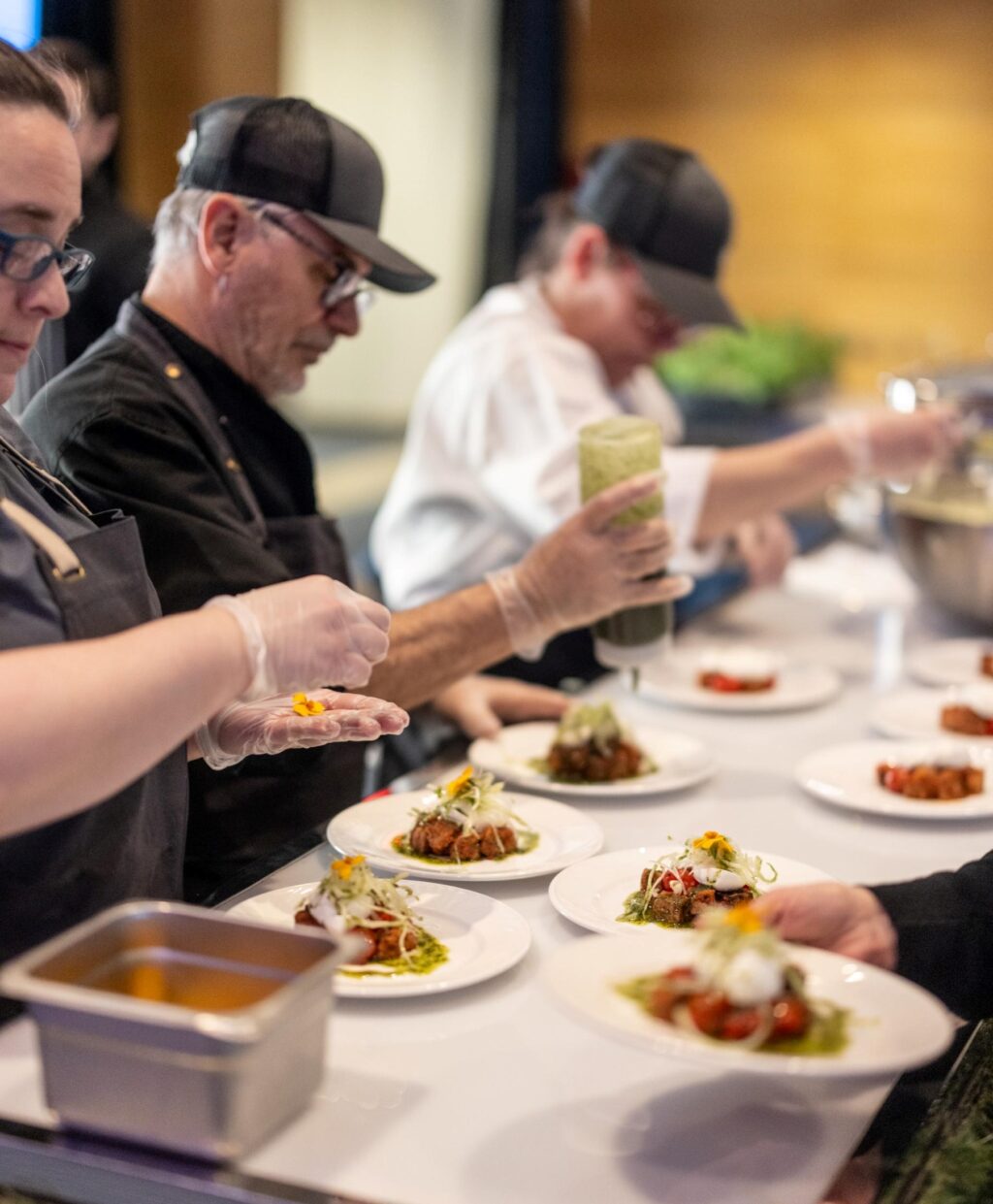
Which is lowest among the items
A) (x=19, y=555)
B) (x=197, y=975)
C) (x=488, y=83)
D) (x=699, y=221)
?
(x=197, y=975)

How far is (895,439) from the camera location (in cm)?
318

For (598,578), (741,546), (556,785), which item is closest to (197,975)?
(556,785)

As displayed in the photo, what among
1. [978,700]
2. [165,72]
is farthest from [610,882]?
[165,72]

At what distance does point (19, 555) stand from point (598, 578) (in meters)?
1.11

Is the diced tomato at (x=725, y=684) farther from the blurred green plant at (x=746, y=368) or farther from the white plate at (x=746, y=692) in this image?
the blurred green plant at (x=746, y=368)

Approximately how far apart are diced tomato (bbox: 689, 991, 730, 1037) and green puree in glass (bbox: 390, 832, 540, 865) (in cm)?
65

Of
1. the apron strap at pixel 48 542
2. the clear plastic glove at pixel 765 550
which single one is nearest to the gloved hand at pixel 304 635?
the apron strap at pixel 48 542

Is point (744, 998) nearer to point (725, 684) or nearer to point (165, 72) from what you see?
point (725, 684)

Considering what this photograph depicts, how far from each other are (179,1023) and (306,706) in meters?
0.73

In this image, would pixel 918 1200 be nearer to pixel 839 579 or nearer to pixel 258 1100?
pixel 258 1100

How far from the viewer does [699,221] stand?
3.12 meters

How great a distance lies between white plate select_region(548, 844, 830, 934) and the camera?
1.65 meters

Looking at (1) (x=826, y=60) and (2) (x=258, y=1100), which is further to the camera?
(1) (x=826, y=60)

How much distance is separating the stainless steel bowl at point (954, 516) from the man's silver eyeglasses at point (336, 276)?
139cm
